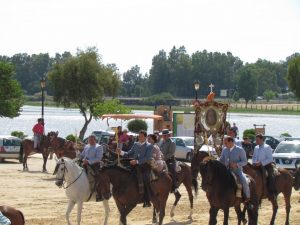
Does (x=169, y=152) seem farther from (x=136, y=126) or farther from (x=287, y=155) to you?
(x=136, y=126)

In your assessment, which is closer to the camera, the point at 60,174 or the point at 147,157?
the point at 60,174

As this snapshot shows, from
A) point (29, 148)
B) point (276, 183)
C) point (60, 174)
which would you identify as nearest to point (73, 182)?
point (60, 174)

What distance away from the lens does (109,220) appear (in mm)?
20547

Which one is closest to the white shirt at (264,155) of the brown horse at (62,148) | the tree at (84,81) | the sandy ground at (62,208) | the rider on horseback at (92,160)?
the sandy ground at (62,208)

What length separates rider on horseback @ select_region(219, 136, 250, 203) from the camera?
57.1ft

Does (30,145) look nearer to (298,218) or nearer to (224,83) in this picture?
(298,218)

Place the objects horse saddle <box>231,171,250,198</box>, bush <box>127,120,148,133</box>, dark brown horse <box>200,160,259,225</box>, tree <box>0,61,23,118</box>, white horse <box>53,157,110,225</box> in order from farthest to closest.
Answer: tree <box>0,61,23,118</box> → bush <box>127,120,148,133</box> → white horse <box>53,157,110,225</box> → horse saddle <box>231,171,250,198</box> → dark brown horse <box>200,160,259,225</box>

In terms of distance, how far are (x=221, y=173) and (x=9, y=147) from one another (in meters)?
24.6

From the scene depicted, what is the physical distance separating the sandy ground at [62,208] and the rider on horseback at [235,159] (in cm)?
318

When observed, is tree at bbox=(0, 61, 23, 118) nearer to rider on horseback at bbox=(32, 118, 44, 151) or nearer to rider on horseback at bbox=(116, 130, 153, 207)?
rider on horseback at bbox=(32, 118, 44, 151)

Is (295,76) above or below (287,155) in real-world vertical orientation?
above

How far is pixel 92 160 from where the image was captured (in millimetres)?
19484

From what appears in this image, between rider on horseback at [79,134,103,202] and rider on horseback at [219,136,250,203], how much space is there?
3.30 metres

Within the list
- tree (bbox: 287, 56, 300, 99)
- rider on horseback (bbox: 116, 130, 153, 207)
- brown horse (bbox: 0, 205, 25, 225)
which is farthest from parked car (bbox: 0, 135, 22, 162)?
tree (bbox: 287, 56, 300, 99)
